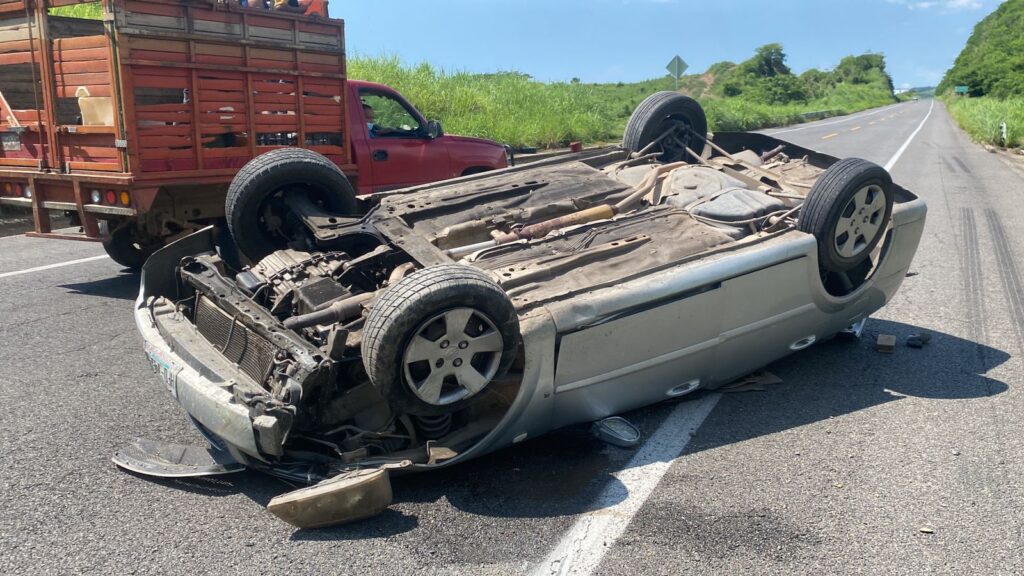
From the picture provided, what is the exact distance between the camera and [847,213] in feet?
16.0

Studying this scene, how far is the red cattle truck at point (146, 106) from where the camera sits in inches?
267

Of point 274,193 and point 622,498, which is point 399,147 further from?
point 622,498

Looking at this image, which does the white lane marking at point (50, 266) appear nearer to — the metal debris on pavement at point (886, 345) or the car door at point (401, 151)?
the car door at point (401, 151)

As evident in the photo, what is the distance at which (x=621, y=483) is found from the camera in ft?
12.5

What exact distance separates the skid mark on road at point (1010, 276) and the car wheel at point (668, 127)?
2798mm

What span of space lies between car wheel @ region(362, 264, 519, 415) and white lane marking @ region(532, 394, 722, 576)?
75cm

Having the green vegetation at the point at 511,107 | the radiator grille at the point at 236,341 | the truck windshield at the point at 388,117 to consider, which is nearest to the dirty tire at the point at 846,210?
the radiator grille at the point at 236,341

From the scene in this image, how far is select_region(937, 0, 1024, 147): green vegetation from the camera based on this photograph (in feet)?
98.0

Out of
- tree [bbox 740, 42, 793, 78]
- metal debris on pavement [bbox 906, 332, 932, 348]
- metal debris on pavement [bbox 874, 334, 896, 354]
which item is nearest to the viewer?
metal debris on pavement [bbox 874, 334, 896, 354]

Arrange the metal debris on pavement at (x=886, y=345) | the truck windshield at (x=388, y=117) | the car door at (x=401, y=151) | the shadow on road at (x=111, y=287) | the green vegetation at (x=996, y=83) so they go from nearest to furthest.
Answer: the metal debris on pavement at (x=886, y=345) → the shadow on road at (x=111, y=287) → the car door at (x=401, y=151) → the truck windshield at (x=388, y=117) → the green vegetation at (x=996, y=83)

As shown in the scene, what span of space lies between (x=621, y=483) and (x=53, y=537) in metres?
2.37

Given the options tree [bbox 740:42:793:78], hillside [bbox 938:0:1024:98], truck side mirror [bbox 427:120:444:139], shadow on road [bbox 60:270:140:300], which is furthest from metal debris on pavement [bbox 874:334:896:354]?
tree [bbox 740:42:793:78]

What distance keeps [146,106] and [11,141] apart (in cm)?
161

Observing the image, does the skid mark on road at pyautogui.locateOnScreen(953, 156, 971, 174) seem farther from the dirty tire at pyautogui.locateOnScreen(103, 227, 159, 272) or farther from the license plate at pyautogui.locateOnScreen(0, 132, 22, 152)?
the license plate at pyautogui.locateOnScreen(0, 132, 22, 152)
